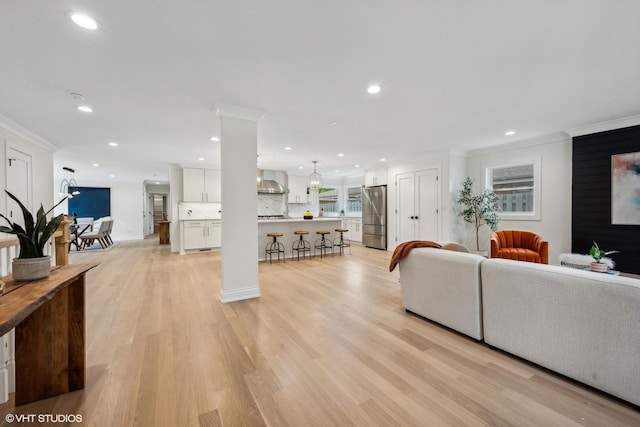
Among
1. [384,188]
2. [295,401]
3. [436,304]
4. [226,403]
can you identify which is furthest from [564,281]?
[384,188]

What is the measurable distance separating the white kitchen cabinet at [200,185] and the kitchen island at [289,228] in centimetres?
239

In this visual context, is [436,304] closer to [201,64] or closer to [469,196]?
[201,64]

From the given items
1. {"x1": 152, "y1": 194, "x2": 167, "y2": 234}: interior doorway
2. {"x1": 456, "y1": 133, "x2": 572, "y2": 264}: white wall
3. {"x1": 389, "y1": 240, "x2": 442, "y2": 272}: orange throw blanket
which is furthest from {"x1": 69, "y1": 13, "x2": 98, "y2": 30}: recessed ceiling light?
{"x1": 152, "y1": 194, "x2": 167, "y2": 234}: interior doorway

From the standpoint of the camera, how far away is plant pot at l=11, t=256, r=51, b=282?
140 centimetres

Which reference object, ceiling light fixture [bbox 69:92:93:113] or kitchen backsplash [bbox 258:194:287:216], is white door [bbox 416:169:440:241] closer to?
kitchen backsplash [bbox 258:194:287:216]

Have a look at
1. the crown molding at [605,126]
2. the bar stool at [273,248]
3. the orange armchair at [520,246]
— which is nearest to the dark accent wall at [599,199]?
the crown molding at [605,126]

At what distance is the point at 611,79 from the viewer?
8.77ft

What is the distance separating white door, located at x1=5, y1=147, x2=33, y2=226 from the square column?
353 cm

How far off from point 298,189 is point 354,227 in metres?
2.40

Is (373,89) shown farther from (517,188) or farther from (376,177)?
(376,177)

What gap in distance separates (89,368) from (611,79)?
541 cm

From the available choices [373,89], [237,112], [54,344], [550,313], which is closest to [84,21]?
[237,112]

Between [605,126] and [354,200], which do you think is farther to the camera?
[354,200]
